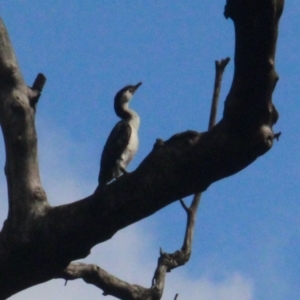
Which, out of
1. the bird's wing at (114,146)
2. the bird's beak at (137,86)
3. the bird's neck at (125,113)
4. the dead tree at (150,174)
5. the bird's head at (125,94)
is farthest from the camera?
the bird's beak at (137,86)

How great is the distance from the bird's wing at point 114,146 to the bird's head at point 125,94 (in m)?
1.08

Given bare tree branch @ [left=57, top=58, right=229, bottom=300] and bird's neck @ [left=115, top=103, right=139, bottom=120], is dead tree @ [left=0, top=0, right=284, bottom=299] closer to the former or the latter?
bare tree branch @ [left=57, top=58, right=229, bottom=300]

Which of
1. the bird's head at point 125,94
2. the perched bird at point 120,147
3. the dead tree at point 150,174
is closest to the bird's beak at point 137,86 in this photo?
the bird's head at point 125,94

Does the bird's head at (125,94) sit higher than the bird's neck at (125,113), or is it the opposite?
the bird's head at (125,94)

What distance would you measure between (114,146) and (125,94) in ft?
5.77

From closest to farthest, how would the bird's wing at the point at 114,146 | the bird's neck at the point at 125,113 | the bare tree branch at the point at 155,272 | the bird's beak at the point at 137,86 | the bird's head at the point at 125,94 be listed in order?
the bare tree branch at the point at 155,272, the bird's wing at the point at 114,146, the bird's neck at the point at 125,113, the bird's head at the point at 125,94, the bird's beak at the point at 137,86

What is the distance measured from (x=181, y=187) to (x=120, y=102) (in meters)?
5.61

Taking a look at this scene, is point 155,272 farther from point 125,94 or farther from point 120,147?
point 125,94

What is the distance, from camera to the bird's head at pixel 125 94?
922cm

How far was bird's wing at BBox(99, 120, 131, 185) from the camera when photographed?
759 cm

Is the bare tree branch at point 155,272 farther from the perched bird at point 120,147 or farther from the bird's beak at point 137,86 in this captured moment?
the bird's beak at point 137,86

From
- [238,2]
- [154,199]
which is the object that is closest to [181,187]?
[154,199]

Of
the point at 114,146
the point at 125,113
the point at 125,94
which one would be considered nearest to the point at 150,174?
the point at 114,146

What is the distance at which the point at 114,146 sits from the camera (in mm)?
7793
